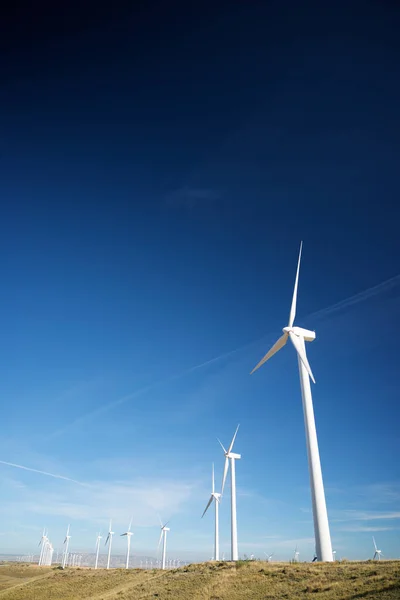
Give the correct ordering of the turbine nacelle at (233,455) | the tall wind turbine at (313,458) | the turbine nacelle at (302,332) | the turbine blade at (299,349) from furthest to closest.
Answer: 1. the turbine nacelle at (233,455)
2. the turbine nacelle at (302,332)
3. the turbine blade at (299,349)
4. the tall wind turbine at (313,458)

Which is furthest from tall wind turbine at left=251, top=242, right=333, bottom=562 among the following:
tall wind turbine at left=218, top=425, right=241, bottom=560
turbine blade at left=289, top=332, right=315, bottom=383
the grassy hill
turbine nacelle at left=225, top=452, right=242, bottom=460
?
turbine nacelle at left=225, top=452, right=242, bottom=460

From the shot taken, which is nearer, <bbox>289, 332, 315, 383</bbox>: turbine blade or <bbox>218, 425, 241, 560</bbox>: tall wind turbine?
<bbox>289, 332, 315, 383</bbox>: turbine blade

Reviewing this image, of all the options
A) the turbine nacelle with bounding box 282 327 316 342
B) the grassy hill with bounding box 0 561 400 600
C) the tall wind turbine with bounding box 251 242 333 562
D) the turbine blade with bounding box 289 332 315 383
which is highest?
the turbine nacelle with bounding box 282 327 316 342

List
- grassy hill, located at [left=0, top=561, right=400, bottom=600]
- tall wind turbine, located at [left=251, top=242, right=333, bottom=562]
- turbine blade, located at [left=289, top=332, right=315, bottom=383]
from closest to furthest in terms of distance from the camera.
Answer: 1. grassy hill, located at [left=0, top=561, right=400, bottom=600]
2. tall wind turbine, located at [left=251, top=242, right=333, bottom=562]
3. turbine blade, located at [left=289, top=332, right=315, bottom=383]

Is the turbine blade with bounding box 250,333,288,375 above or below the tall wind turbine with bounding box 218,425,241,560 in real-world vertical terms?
above

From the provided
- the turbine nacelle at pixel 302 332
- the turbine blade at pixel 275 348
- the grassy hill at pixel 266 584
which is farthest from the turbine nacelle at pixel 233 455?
the turbine nacelle at pixel 302 332

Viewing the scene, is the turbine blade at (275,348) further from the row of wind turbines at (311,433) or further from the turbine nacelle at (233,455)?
the turbine nacelle at (233,455)

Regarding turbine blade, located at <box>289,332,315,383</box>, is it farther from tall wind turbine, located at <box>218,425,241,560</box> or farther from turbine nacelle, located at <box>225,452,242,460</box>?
turbine nacelle, located at <box>225,452,242,460</box>

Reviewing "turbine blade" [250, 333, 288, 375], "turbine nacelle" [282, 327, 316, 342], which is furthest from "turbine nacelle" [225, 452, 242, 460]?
"turbine nacelle" [282, 327, 316, 342]

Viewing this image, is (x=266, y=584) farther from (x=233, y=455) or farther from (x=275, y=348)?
(x=233, y=455)

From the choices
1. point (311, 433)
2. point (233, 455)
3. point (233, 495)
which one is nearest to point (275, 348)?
point (311, 433)

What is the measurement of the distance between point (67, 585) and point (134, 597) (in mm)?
37883

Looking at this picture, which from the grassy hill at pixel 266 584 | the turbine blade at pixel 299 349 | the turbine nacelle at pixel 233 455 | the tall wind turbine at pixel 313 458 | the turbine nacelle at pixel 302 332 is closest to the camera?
the grassy hill at pixel 266 584

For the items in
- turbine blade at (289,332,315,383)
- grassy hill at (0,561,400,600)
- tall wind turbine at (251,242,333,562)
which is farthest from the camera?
turbine blade at (289,332,315,383)
